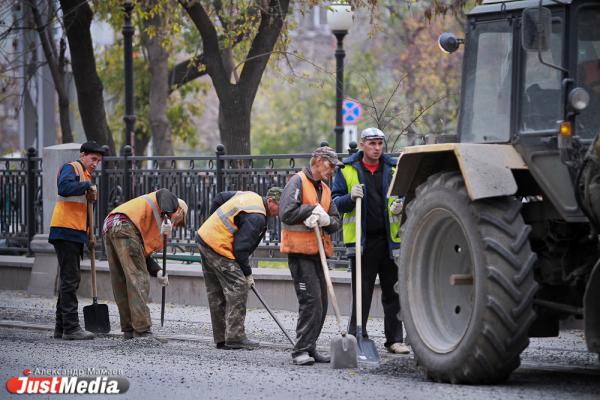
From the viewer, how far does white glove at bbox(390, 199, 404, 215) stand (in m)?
11.1

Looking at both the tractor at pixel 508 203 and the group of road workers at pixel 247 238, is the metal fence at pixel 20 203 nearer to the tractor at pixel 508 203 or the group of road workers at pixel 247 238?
the group of road workers at pixel 247 238

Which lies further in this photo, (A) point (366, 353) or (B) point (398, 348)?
(B) point (398, 348)

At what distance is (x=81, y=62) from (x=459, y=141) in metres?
11.9

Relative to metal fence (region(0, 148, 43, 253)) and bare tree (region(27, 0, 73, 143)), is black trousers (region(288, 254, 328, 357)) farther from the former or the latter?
bare tree (region(27, 0, 73, 143))

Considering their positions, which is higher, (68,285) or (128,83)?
(128,83)

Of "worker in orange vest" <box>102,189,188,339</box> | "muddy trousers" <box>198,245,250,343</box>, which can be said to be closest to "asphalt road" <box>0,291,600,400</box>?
"muddy trousers" <box>198,245,250,343</box>

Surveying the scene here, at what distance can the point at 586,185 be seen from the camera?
8.27m

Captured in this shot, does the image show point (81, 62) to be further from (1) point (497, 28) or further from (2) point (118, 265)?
(1) point (497, 28)

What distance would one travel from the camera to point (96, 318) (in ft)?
43.5

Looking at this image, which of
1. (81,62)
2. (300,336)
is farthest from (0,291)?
(300,336)

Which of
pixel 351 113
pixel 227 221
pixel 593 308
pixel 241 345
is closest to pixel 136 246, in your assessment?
pixel 227 221

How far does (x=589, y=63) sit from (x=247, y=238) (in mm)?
4101

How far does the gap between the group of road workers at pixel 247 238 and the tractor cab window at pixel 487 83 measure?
1585 millimetres

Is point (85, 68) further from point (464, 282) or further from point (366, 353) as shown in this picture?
point (464, 282)
